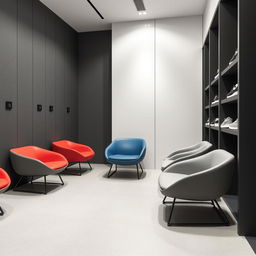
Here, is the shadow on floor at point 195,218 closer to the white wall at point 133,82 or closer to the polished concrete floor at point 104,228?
the polished concrete floor at point 104,228

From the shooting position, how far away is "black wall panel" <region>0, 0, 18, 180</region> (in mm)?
3826

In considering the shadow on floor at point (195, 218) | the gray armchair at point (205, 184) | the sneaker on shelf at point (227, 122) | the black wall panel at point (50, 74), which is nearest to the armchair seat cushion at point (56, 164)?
the black wall panel at point (50, 74)

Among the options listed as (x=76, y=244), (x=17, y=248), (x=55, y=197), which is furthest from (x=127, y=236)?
(x=55, y=197)

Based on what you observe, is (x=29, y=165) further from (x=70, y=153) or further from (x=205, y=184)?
(x=205, y=184)

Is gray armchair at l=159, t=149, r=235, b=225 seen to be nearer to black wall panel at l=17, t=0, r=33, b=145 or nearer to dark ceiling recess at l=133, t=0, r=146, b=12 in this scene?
black wall panel at l=17, t=0, r=33, b=145

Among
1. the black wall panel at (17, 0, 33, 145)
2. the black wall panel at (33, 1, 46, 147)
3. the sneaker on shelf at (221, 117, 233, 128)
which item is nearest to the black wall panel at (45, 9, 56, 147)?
the black wall panel at (33, 1, 46, 147)

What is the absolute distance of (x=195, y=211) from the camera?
3.08 m

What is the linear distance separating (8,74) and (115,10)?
8.59 feet

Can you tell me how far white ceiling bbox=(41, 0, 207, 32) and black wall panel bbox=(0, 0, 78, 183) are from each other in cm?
28

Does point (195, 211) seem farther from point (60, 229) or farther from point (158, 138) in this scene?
point (158, 138)

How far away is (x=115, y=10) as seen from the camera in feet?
17.0

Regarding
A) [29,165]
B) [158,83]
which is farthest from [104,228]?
[158,83]

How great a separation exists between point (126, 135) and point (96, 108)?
47.1 inches

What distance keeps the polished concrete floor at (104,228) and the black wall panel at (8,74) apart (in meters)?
0.81
